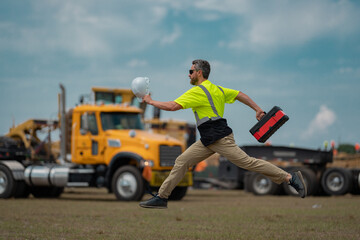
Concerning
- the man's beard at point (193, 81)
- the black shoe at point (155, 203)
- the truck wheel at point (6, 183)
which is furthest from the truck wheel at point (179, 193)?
the man's beard at point (193, 81)

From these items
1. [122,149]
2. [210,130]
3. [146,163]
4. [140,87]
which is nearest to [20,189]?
[122,149]

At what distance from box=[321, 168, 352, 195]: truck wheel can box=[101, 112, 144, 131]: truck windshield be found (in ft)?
24.6

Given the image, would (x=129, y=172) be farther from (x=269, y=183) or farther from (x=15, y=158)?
(x=269, y=183)

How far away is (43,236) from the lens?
752 cm

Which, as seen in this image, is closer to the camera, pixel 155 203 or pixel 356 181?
pixel 155 203

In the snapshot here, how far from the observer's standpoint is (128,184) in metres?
16.4

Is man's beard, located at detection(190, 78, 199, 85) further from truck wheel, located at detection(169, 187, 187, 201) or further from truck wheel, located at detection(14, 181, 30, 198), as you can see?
truck wheel, located at detection(14, 181, 30, 198)

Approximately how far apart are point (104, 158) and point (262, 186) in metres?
7.31

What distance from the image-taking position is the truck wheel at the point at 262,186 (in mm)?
21359

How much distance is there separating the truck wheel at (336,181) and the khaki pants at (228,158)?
13.8 meters

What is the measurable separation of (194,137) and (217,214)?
10.6 metres

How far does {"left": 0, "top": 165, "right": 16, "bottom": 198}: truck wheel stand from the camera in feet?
58.3

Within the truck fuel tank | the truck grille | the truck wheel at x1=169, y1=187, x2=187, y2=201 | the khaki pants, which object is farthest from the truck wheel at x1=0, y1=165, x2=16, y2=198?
the khaki pants

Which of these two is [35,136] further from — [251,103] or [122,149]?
[251,103]
